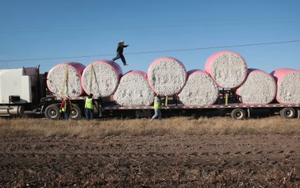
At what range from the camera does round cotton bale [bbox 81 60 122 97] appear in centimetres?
1322

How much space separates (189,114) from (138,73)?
12.4 ft

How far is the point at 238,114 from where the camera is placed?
43.5 ft

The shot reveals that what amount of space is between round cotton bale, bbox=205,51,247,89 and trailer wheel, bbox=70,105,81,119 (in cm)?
753

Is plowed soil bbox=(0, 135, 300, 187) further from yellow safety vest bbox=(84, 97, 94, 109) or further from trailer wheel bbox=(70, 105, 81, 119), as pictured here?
trailer wheel bbox=(70, 105, 81, 119)

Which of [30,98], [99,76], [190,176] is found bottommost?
[190,176]

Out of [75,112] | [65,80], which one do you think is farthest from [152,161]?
[65,80]

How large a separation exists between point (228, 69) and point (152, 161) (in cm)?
886

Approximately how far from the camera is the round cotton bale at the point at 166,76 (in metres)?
13.0

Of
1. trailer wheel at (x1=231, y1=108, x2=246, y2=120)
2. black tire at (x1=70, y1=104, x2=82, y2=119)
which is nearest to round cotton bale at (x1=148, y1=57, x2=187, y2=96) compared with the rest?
trailer wheel at (x1=231, y1=108, x2=246, y2=120)

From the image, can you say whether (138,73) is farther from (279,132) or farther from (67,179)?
(67,179)

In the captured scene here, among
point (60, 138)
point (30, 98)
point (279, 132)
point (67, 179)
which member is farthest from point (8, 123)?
point (279, 132)

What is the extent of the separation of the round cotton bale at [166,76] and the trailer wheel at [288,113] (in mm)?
5593

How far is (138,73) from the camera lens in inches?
523

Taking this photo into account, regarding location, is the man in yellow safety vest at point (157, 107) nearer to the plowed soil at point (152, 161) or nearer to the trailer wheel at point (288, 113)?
the plowed soil at point (152, 161)
